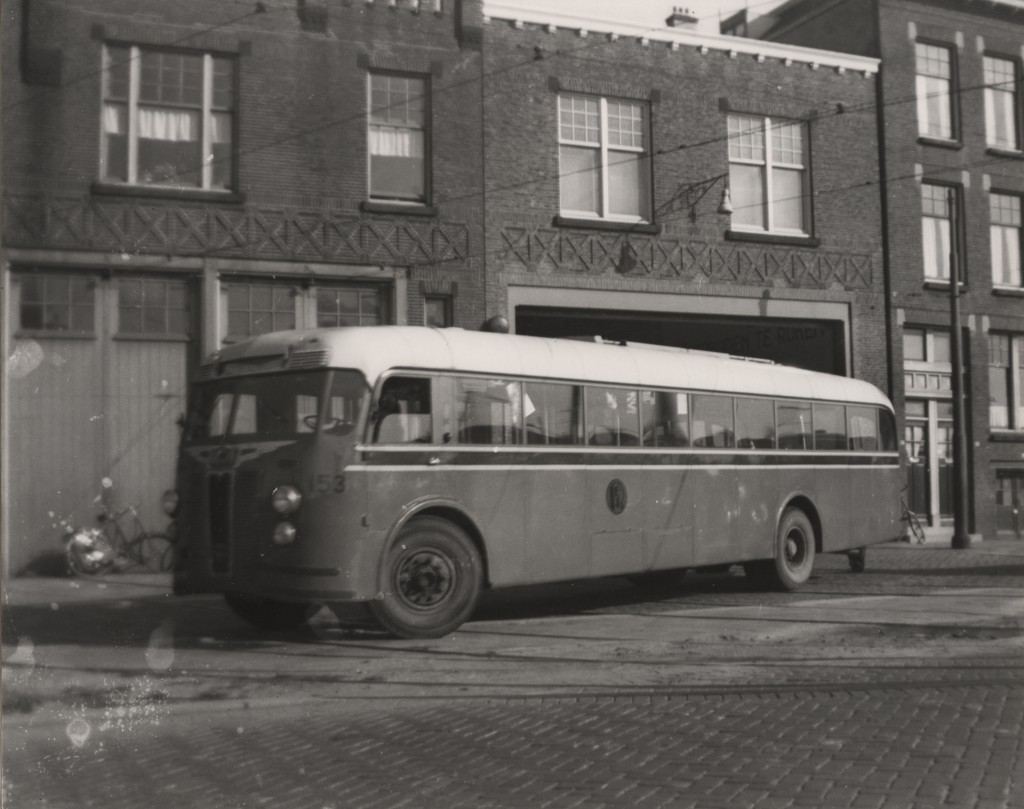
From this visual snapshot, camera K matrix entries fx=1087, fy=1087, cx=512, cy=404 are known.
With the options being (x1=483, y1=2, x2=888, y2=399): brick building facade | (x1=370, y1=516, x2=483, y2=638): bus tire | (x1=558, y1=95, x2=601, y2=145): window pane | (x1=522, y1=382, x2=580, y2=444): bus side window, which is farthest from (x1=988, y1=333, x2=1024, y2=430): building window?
(x1=370, y1=516, x2=483, y2=638): bus tire

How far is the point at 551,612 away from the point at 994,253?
523 inches

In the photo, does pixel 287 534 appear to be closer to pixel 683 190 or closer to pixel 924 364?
pixel 683 190

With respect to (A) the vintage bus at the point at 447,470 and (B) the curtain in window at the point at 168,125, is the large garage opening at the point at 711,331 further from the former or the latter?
(B) the curtain in window at the point at 168,125

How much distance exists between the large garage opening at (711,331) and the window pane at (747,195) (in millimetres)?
1864

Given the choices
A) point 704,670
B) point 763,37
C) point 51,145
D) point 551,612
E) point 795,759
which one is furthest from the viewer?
point 763,37

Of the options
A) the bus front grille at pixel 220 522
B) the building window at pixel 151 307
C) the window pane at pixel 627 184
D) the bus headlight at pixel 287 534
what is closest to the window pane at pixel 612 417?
the bus headlight at pixel 287 534

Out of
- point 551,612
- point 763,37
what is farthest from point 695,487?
point 763,37

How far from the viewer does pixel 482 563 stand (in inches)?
393

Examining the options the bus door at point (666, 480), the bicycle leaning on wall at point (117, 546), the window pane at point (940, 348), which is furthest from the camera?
the window pane at point (940, 348)

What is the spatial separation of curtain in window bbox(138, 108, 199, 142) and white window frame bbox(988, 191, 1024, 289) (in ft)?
54.9

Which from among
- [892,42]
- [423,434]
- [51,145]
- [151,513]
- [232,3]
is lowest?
[151,513]

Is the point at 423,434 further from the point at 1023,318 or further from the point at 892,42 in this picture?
the point at 892,42

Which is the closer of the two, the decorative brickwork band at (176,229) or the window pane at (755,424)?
the decorative brickwork band at (176,229)

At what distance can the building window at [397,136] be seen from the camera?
13.6m
